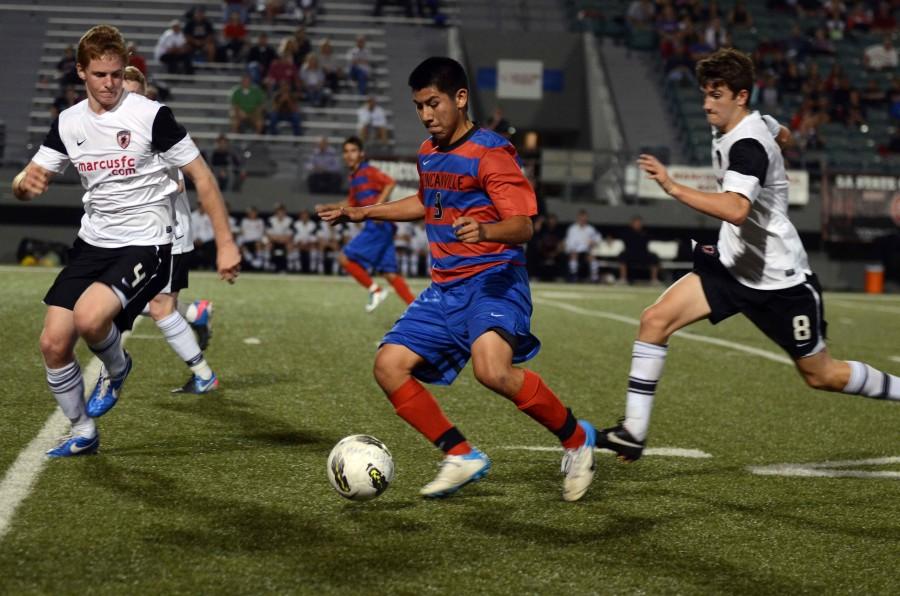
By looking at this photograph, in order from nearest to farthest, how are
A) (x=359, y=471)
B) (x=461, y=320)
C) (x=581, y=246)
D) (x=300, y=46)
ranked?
1. (x=359, y=471)
2. (x=461, y=320)
3. (x=581, y=246)
4. (x=300, y=46)

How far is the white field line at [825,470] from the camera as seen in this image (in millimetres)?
5699

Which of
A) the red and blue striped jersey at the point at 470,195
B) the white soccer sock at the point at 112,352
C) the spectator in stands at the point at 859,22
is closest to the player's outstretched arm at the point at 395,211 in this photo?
the red and blue striped jersey at the point at 470,195

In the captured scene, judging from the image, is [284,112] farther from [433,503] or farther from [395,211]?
[433,503]

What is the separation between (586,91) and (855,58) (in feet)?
22.8

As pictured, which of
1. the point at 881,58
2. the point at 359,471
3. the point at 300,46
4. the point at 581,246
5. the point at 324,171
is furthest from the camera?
the point at 881,58

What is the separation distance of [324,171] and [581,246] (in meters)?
5.21

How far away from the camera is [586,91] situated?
2958 centimetres

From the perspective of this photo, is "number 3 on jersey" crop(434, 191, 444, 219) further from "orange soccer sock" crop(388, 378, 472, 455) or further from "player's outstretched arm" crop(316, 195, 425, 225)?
"orange soccer sock" crop(388, 378, 472, 455)

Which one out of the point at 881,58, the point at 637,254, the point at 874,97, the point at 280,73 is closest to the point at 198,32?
the point at 280,73

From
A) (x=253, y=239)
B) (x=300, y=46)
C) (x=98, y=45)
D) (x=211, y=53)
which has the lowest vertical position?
(x=253, y=239)

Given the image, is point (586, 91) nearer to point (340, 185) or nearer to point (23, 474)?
point (340, 185)

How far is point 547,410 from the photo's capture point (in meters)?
4.89

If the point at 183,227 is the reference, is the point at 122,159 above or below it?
above

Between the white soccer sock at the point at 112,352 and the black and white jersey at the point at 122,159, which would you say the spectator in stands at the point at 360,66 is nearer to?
the white soccer sock at the point at 112,352
